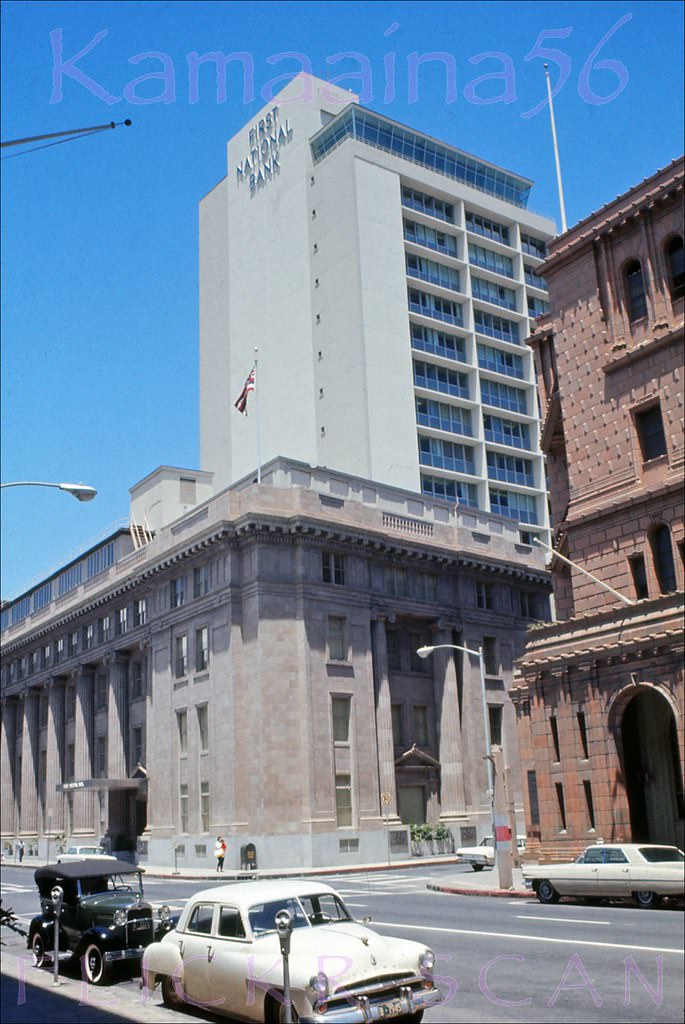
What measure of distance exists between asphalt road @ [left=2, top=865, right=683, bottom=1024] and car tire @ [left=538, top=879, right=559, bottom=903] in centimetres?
62

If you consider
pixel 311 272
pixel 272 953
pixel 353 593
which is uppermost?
pixel 311 272

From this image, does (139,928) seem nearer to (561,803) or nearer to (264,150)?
(561,803)

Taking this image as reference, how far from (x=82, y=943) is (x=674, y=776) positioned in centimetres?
2429

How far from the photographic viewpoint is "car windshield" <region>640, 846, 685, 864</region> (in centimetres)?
2591

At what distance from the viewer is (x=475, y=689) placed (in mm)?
63375

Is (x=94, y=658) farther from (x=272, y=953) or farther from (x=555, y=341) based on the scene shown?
(x=272, y=953)

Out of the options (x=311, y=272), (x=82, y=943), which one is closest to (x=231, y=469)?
(x=311, y=272)

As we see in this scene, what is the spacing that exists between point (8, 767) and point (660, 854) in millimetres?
74641

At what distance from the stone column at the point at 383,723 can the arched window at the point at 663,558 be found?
24.2 meters

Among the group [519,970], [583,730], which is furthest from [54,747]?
[519,970]

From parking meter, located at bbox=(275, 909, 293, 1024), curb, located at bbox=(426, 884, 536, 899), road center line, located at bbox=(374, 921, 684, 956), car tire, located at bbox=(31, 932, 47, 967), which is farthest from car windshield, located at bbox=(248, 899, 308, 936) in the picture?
curb, located at bbox=(426, 884, 536, 899)

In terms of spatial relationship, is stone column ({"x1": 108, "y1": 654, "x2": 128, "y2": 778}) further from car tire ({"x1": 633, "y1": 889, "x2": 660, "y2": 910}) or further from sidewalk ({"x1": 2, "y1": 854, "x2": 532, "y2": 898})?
car tire ({"x1": 633, "y1": 889, "x2": 660, "y2": 910})

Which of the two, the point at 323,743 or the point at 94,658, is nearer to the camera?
the point at 323,743

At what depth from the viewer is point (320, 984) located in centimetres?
1058
